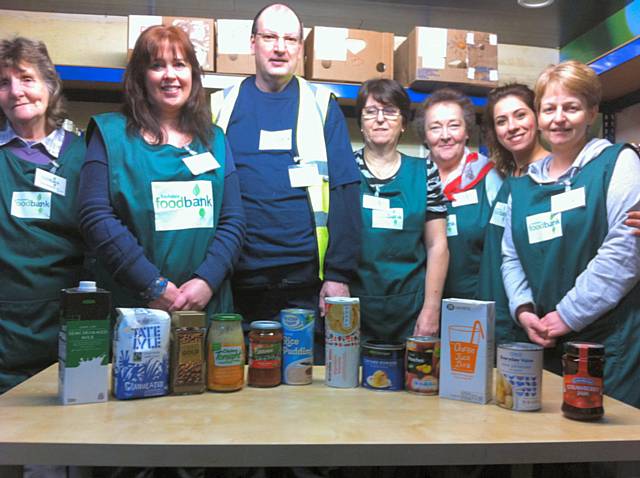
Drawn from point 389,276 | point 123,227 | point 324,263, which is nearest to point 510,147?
point 389,276

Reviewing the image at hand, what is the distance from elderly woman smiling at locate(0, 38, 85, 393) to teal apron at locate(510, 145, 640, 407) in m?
1.72

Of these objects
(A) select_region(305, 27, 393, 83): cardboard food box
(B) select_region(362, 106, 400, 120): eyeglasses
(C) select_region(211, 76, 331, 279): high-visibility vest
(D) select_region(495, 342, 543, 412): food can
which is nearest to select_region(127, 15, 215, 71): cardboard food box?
(A) select_region(305, 27, 393, 83): cardboard food box

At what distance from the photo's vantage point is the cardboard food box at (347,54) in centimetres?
343

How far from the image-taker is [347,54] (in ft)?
11.3

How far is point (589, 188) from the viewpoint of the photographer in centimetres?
198

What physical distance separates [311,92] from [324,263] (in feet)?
2.24

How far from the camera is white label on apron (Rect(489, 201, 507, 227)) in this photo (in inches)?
94.1

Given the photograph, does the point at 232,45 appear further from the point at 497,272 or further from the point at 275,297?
the point at 497,272

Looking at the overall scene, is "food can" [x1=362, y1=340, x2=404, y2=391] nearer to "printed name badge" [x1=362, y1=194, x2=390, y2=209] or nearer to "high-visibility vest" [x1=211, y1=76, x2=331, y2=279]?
"high-visibility vest" [x1=211, y1=76, x2=331, y2=279]

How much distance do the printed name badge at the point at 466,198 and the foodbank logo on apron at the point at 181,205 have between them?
4.04 ft

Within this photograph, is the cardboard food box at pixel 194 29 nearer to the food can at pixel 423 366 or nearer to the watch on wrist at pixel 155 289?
the watch on wrist at pixel 155 289

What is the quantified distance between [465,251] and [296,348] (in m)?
1.30

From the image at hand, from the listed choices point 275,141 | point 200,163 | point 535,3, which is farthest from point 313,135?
point 535,3

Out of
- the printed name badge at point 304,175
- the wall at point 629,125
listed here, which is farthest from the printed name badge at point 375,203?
the wall at point 629,125
